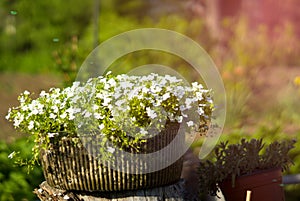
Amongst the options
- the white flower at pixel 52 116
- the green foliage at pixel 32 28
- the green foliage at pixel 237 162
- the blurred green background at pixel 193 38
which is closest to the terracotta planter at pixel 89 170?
the white flower at pixel 52 116

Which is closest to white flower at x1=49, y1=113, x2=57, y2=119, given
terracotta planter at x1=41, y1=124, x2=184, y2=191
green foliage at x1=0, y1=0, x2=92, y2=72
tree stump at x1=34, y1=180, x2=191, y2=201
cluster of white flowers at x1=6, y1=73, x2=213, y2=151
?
cluster of white flowers at x1=6, y1=73, x2=213, y2=151

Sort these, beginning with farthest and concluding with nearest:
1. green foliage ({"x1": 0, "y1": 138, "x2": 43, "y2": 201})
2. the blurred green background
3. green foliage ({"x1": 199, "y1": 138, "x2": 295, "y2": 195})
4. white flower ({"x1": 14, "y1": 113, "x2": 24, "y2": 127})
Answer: the blurred green background, green foliage ({"x1": 0, "y1": 138, "x2": 43, "y2": 201}), green foliage ({"x1": 199, "y1": 138, "x2": 295, "y2": 195}), white flower ({"x1": 14, "y1": 113, "x2": 24, "y2": 127})

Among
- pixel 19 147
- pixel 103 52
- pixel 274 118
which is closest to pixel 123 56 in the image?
pixel 103 52

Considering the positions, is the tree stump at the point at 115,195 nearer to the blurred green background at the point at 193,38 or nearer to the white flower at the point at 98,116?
the white flower at the point at 98,116

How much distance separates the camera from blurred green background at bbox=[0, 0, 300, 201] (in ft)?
20.3

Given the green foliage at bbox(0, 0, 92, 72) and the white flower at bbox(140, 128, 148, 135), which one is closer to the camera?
the white flower at bbox(140, 128, 148, 135)

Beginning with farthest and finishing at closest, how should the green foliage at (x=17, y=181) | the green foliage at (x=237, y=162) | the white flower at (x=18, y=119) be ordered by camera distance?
the green foliage at (x=17, y=181) → the green foliage at (x=237, y=162) → the white flower at (x=18, y=119)

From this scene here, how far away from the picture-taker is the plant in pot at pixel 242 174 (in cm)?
336

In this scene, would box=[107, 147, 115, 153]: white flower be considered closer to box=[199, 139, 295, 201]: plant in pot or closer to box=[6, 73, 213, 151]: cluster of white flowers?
box=[6, 73, 213, 151]: cluster of white flowers

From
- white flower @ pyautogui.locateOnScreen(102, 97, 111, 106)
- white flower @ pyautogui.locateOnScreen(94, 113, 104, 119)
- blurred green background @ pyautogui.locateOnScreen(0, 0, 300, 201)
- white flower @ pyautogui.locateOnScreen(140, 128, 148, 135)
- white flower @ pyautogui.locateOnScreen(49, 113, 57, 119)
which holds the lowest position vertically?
white flower @ pyautogui.locateOnScreen(140, 128, 148, 135)

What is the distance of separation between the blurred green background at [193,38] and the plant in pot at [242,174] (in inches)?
78.5

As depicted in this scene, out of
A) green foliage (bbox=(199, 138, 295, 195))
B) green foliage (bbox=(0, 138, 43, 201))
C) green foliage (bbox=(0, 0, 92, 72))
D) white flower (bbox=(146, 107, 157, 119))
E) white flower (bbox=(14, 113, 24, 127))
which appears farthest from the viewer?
green foliage (bbox=(0, 0, 92, 72))

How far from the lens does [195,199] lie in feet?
10.7

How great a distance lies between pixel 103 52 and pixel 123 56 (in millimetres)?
277
